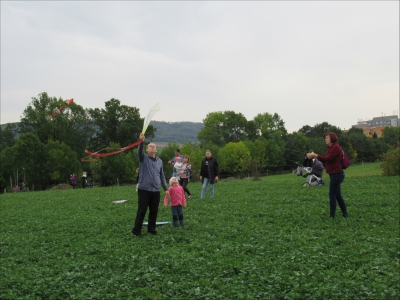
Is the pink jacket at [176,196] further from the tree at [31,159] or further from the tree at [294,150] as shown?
the tree at [294,150]

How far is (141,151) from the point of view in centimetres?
939

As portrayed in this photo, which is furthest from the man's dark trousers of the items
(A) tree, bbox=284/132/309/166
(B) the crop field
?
(A) tree, bbox=284/132/309/166

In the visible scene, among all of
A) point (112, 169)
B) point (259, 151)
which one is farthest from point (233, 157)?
point (112, 169)

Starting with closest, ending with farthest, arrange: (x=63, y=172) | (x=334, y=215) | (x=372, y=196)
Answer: (x=334, y=215), (x=372, y=196), (x=63, y=172)

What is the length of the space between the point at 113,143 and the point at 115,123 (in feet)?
26.0

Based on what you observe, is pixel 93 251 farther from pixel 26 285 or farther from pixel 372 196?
pixel 372 196

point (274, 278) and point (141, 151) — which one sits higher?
point (141, 151)

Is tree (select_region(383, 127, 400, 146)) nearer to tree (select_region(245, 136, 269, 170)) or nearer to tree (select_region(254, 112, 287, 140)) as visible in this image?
tree (select_region(254, 112, 287, 140))

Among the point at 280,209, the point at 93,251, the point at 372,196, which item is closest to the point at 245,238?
the point at 93,251

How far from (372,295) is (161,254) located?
4.12 metres

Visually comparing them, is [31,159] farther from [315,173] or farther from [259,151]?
[259,151]

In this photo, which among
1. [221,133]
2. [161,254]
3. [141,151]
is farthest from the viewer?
[221,133]

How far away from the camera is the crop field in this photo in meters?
6.00

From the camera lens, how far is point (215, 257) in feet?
25.0
